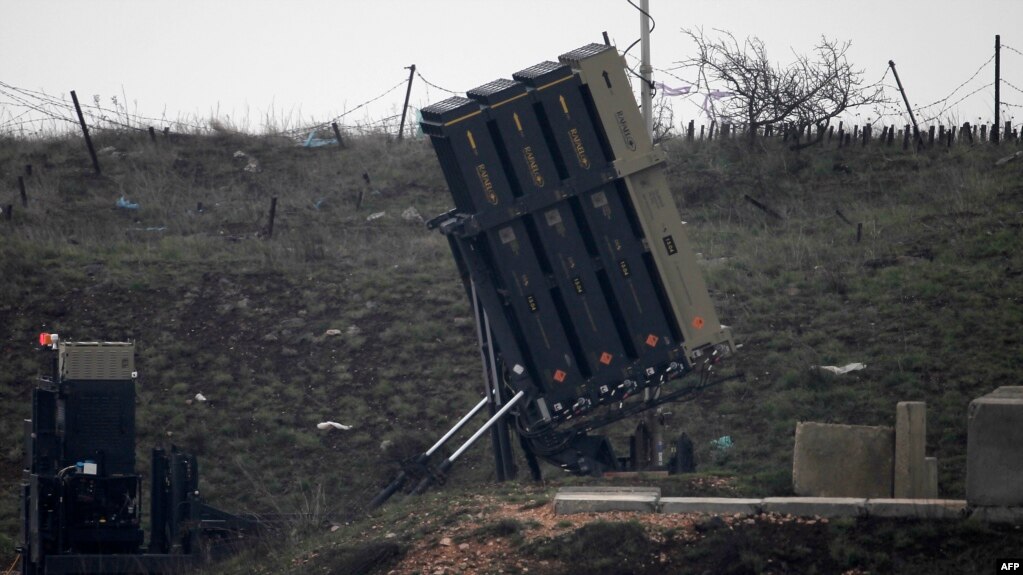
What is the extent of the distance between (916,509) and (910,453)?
110cm

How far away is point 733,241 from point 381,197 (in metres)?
7.38

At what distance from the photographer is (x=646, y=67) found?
1516 centimetres

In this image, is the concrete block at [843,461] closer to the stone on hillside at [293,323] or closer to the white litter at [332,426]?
the white litter at [332,426]

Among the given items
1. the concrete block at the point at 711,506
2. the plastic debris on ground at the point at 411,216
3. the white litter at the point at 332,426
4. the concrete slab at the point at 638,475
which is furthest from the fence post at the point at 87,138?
the concrete block at the point at 711,506

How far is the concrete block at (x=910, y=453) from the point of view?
30.5ft

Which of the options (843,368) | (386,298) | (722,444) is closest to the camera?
(722,444)

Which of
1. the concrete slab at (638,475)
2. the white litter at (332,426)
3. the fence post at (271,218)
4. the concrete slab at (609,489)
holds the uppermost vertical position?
the fence post at (271,218)

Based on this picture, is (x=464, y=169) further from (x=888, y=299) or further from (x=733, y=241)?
(x=733, y=241)

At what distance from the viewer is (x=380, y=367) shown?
17.2 m

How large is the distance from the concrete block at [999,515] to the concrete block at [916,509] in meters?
0.12

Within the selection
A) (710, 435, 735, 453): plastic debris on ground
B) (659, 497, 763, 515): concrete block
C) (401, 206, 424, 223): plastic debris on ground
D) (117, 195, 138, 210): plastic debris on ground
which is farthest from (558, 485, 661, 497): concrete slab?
(117, 195, 138, 210): plastic debris on ground

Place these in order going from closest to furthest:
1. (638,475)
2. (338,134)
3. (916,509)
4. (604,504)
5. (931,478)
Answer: (916,509)
(931,478)
(604,504)
(638,475)
(338,134)

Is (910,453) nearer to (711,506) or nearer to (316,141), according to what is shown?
(711,506)

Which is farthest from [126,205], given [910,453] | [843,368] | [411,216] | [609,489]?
[910,453]
